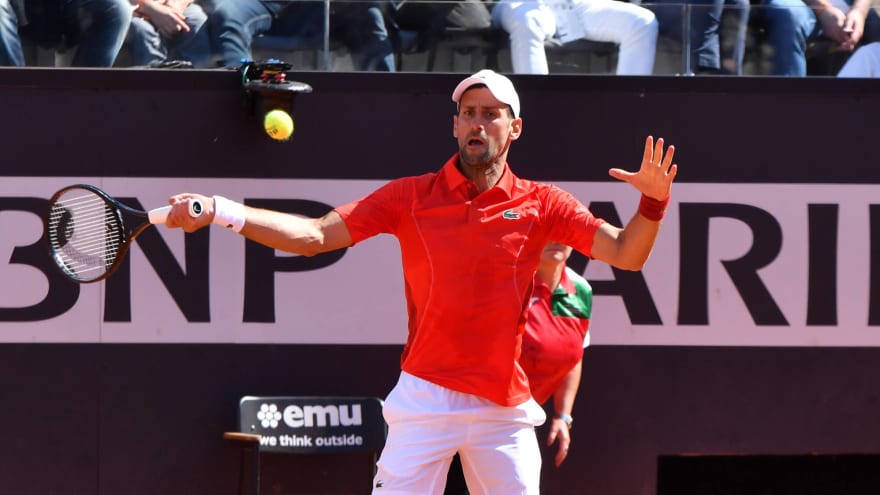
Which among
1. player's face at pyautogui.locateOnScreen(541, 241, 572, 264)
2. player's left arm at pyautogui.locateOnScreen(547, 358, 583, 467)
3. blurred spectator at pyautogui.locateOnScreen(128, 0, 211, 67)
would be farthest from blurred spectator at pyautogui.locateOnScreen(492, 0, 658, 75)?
player's left arm at pyautogui.locateOnScreen(547, 358, 583, 467)

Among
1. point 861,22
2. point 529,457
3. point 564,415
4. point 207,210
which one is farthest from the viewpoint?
point 861,22

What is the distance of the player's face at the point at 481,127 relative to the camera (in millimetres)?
3787

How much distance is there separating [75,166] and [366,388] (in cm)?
156

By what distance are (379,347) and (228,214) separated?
65.4 inches

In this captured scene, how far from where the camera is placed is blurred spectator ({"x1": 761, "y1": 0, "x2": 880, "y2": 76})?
527 cm

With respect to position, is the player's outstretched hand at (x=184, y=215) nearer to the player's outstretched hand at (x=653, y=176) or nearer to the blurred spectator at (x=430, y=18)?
the player's outstretched hand at (x=653, y=176)

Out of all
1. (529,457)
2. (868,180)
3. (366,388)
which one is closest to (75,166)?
(366,388)

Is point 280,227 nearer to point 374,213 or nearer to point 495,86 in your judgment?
point 374,213

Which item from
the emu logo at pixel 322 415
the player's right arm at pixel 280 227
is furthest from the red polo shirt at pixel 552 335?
the player's right arm at pixel 280 227

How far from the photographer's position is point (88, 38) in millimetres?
5035

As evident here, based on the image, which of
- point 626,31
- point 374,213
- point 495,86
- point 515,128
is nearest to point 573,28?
point 626,31

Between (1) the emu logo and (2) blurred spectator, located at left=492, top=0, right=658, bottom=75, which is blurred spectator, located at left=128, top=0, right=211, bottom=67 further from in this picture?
(1) the emu logo

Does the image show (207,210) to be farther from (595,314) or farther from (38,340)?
(595,314)

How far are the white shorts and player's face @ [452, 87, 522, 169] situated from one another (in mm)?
742
